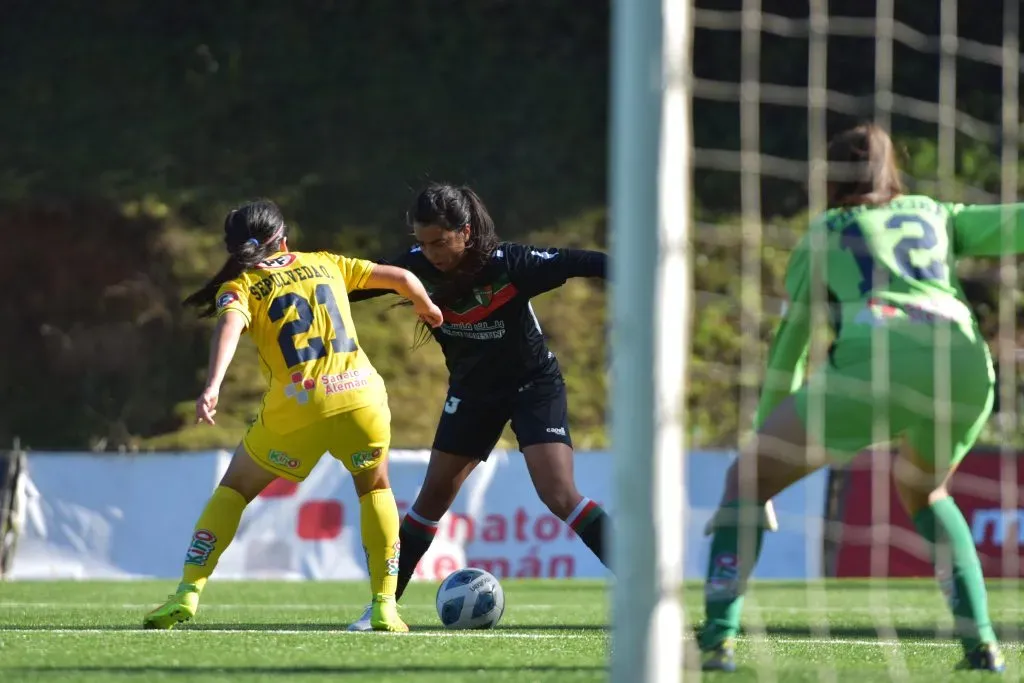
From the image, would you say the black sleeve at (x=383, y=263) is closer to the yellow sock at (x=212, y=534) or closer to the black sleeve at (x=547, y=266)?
the black sleeve at (x=547, y=266)

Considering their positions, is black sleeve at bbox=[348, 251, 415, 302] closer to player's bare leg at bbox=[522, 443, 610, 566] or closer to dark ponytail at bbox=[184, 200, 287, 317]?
dark ponytail at bbox=[184, 200, 287, 317]

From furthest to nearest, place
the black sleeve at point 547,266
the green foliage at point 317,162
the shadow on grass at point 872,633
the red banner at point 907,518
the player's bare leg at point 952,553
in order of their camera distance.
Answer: the green foliage at point 317,162
the red banner at point 907,518
the shadow on grass at point 872,633
the black sleeve at point 547,266
the player's bare leg at point 952,553

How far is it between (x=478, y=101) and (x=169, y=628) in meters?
18.8

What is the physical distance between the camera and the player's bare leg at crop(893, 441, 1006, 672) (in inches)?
185

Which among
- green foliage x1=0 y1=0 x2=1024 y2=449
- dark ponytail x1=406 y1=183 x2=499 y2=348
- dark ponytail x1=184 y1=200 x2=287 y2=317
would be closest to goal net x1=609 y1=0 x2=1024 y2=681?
green foliage x1=0 y1=0 x2=1024 y2=449

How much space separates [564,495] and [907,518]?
319 inches

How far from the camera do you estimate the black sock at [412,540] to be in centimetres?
702

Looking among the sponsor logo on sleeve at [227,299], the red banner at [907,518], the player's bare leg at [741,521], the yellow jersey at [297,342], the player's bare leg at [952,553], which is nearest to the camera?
the player's bare leg at [741,521]

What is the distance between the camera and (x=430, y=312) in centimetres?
620

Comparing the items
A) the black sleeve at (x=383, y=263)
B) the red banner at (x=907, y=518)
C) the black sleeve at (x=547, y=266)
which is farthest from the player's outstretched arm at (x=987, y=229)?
the red banner at (x=907, y=518)

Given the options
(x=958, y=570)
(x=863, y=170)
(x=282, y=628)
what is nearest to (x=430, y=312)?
(x=282, y=628)

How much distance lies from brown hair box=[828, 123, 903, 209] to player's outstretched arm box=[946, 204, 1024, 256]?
0.20 meters

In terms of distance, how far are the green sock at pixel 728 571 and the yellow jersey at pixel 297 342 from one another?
207 centimetres

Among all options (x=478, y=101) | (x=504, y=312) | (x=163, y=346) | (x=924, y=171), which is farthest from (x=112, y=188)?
(x=504, y=312)
